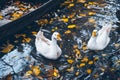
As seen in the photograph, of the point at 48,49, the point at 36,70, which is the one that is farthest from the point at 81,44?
the point at 36,70

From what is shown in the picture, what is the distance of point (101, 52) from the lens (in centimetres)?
740

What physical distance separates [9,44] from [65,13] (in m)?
2.51

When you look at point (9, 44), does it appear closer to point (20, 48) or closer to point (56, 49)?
point (20, 48)

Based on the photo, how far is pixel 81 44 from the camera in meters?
7.68

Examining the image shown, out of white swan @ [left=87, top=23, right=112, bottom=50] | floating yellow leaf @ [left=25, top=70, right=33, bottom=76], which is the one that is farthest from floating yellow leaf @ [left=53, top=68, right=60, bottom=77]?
white swan @ [left=87, top=23, right=112, bottom=50]

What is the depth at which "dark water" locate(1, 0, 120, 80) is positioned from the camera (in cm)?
675

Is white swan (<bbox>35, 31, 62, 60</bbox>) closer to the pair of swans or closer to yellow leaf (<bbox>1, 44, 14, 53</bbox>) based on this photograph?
the pair of swans

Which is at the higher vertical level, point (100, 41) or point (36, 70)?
point (100, 41)

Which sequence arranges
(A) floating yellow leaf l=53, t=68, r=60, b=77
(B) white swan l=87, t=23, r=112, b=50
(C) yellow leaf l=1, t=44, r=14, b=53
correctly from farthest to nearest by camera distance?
(C) yellow leaf l=1, t=44, r=14, b=53, (B) white swan l=87, t=23, r=112, b=50, (A) floating yellow leaf l=53, t=68, r=60, b=77

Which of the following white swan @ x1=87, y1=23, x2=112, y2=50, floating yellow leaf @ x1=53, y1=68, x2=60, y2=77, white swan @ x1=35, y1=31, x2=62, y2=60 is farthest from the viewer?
white swan @ x1=87, y1=23, x2=112, y2=50

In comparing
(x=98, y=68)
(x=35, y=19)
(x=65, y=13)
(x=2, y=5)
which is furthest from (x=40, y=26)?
(x=98, y=68)

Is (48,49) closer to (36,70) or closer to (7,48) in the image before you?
(36,70)

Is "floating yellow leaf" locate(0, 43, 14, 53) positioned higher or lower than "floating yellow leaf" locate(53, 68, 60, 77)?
higher

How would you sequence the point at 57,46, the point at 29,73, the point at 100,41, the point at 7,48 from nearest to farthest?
1. the point at 29,73
2. the point at 57,46
3. the point at 100,41
4. the point at 7,48
